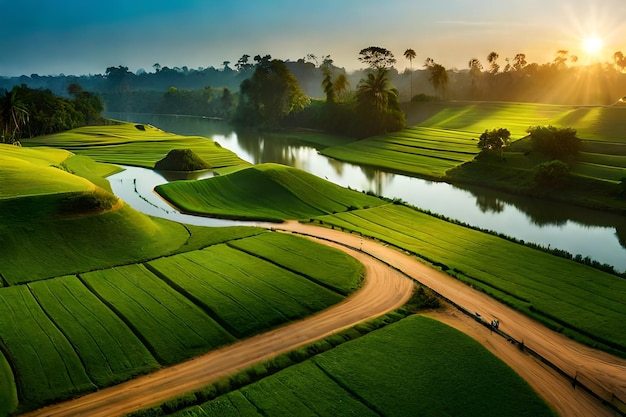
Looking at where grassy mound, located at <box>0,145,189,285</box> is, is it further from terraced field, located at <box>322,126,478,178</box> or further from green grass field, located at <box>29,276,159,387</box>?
terraced field, located at <box>322,126,478,178</box>

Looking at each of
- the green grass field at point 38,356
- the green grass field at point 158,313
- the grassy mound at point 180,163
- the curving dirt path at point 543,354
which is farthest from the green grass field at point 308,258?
the grassy mound at point 180,163

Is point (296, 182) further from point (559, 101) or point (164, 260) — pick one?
point (559, 101)

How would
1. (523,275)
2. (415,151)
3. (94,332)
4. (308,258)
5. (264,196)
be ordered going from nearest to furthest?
(94,332), (523,275), (308,258), (264,196), (415,151)

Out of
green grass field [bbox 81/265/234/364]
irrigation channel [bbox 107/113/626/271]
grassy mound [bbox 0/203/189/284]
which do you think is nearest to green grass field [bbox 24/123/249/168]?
irrigation channel [bbox 107/113/626/271]

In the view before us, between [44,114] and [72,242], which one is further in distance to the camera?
[44,114]

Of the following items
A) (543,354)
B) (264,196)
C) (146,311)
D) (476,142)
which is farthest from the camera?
(476,142)

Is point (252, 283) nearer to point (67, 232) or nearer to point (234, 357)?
point (234, 357)

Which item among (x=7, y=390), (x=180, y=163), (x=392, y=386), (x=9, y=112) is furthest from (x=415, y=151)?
(x=7, y=390)

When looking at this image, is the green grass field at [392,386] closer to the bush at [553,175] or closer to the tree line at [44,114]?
the bush at [553,175]
